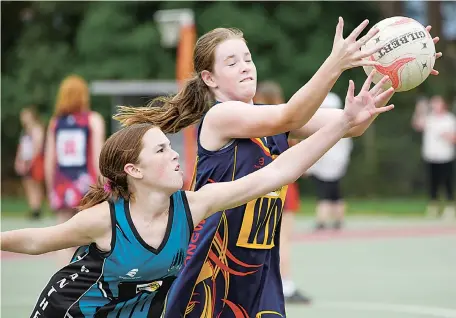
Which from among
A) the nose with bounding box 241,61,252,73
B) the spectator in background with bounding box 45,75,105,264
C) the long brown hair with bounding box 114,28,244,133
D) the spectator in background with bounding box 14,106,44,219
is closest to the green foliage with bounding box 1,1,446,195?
the spectator in background with bounding box 14,106,44,219

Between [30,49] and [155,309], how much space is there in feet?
73.5

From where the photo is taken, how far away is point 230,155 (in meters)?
4.51

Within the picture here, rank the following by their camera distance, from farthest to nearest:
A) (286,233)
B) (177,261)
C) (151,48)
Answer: (151,48)
(286,233)
(177,261)

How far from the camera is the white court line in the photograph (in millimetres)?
7672

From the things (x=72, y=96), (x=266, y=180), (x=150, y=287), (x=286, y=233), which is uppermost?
(x=72, y=96)

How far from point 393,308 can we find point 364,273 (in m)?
2.06

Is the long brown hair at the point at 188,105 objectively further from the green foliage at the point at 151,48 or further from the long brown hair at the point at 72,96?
the green foliage at the point at 151,48

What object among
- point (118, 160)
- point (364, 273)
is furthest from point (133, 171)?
point (364, 273)

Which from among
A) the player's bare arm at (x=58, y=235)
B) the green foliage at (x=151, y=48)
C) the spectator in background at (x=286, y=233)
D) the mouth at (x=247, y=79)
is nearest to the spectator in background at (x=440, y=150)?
the green foliage at (x=151, y=48)

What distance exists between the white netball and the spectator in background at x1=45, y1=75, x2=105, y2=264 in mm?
4914

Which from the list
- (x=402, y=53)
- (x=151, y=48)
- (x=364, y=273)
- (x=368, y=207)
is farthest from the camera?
(x=151, y=48)

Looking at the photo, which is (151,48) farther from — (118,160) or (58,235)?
(58,235)

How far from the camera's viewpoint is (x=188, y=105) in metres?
4.72

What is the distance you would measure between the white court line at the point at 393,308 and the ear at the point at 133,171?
4033 millimetres
